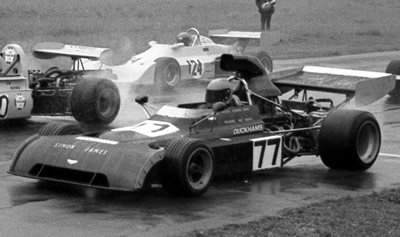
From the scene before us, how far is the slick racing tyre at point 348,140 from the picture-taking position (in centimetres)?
1015

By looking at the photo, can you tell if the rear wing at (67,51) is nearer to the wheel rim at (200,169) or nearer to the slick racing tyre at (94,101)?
the slick racing tyre at (94,101)

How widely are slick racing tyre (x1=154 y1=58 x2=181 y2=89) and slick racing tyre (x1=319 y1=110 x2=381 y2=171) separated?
8774mm

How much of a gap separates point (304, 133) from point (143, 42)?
18.4 m

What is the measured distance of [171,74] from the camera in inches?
758

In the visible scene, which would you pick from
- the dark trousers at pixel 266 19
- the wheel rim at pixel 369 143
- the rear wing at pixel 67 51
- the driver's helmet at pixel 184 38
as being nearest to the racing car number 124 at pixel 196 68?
the driver's helmet at pixel 184 38

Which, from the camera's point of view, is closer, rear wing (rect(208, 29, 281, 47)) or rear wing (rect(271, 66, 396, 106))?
rear wing (rect(271, 66, 396, 106))

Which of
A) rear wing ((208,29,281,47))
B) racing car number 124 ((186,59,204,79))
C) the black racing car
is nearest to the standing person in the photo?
rear wing ((208,29,281,47))

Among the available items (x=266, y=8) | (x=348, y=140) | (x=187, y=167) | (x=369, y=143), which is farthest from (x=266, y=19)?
(x=187, y=167)

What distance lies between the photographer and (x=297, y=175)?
1044 centimetres

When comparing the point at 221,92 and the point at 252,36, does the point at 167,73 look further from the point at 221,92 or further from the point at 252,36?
the point at 221,92

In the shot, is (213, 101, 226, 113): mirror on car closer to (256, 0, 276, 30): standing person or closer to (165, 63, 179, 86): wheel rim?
(165, 63, 179, 86): wheel rim

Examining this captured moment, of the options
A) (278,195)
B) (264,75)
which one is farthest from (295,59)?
(278,195)

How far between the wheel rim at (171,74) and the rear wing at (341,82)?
276 inches

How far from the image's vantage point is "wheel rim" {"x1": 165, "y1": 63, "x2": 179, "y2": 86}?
19.1 meters
